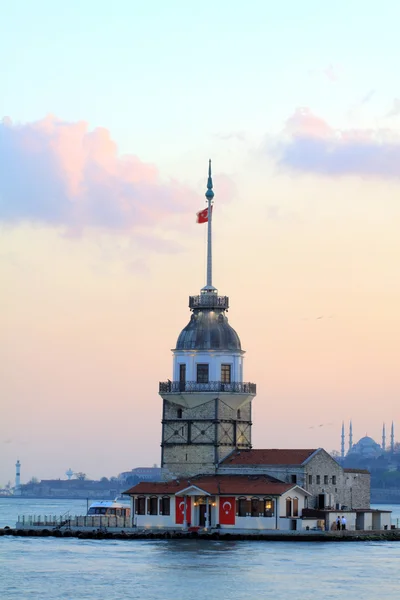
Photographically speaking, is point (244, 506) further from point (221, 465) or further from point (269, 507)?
point (221, 465)

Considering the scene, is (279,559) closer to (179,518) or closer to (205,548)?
(205,548)

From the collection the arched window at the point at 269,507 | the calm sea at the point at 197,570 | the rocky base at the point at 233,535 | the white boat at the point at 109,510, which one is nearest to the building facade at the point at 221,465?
the arched window at the point at 269,507

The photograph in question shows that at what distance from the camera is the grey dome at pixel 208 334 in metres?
96.5

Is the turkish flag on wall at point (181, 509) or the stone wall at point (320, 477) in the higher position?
the stone wall at point (320, 477)

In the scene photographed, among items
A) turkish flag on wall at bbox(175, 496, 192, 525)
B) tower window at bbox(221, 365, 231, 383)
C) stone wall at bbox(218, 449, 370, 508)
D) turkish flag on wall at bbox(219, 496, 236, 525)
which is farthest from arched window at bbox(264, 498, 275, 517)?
tower window at bbox(221, 365, 231, 383)

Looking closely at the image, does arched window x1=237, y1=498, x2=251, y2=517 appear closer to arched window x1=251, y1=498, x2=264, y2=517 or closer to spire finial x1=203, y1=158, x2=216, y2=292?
arched window x1=251, y1=498, x2=264, y2=517

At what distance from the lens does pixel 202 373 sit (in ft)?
316

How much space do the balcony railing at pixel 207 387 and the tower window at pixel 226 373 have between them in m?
0.47

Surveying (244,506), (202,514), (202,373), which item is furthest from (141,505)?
(202,373)

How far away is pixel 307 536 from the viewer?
3452 inches

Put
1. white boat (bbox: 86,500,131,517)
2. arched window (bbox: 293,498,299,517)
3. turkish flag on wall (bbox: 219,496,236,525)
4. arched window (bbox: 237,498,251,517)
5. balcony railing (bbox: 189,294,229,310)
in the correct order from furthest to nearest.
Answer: white boat (bbox: 86,500,131,517) < balcony railing (bbox: 189,294,229,310) < arched window (bbox: 293,498,299,517) < turkish flag on wall (bbox: 219,496,236,525) < arched window (bbox: 237,498,251,517)

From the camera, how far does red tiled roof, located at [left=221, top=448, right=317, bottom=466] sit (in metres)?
92.7

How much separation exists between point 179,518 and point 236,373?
11.4m

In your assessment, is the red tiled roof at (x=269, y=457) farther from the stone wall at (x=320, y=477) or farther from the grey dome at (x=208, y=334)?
the grey dome at (x=208, y=334)
